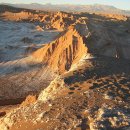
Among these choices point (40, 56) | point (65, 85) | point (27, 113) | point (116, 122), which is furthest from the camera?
point (40, 56)

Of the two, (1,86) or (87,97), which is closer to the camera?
(87,97)

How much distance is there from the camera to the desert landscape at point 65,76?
12047 millimetres

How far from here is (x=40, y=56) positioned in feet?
98.2

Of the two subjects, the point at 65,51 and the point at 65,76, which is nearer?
the point at 65,76

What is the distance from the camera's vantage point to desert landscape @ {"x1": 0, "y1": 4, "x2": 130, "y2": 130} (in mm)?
12047

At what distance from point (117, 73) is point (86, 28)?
11.7 meters

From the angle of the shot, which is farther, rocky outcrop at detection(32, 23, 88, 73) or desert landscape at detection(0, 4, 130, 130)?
rocky outcrop at detection(32, 23, 88, 73)

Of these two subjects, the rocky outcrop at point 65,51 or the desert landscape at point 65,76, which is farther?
the rocky outcrop at point 65,51

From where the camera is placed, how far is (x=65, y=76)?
51.9 feet

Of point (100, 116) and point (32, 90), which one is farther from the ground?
point (100, 116)

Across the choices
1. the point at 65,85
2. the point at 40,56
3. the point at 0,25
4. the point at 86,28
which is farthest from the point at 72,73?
the point at 0,25

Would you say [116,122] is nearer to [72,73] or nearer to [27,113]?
[27,113]

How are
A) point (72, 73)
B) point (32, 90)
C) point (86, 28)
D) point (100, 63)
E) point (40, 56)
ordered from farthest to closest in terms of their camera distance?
1. point (40, 56)
2. point (86, 28)
3. point (32, 90)
4. point (100, 63)
5. point (72, 73)

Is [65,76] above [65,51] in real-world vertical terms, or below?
above
